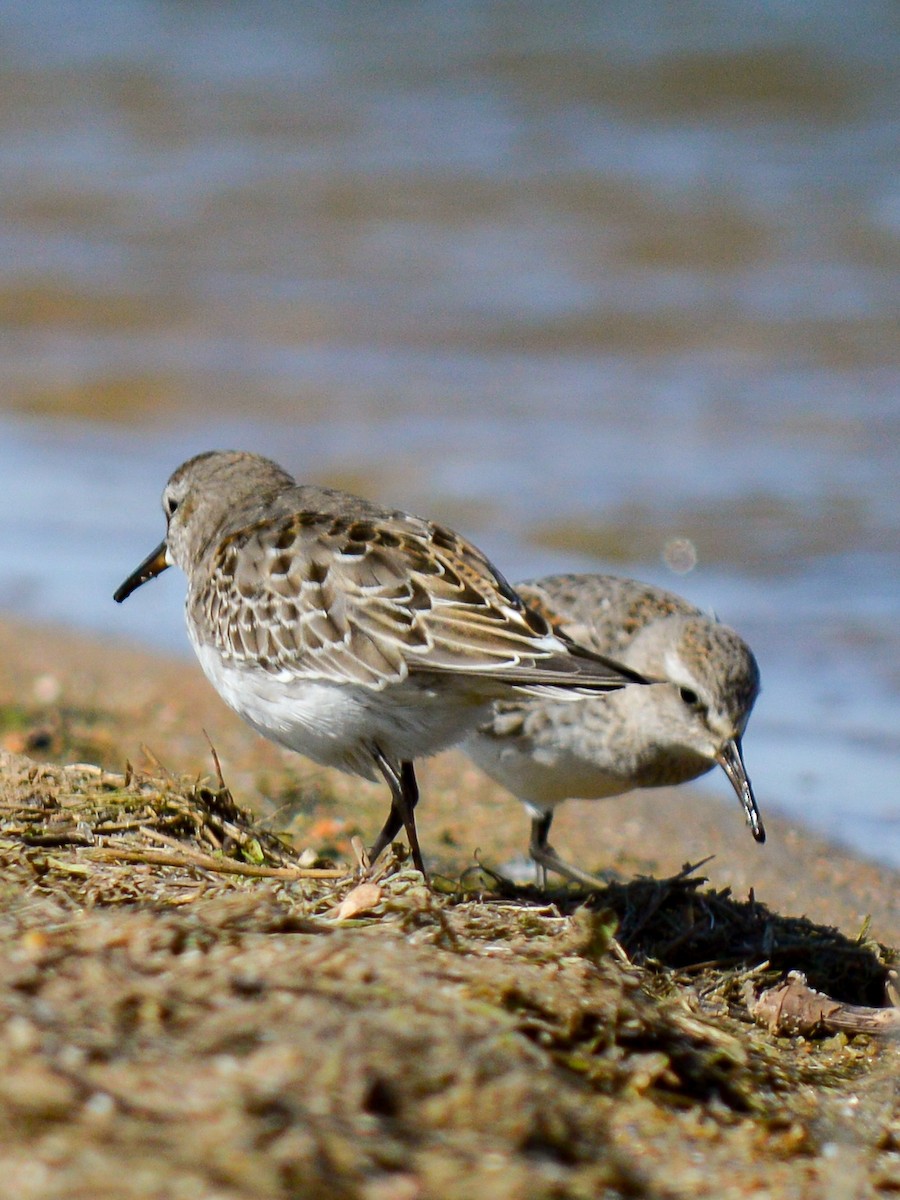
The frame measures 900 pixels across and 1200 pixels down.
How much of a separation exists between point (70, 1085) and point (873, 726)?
5049 mm

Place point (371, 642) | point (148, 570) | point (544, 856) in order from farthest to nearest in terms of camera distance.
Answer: point (148, 570)
point (544, 856)
point (371, 642)

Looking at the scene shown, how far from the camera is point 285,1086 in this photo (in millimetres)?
2584

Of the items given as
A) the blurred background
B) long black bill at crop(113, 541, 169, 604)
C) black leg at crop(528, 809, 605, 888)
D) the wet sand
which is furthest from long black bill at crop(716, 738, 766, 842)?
long black bill at crop(113, 541, 169, 604)

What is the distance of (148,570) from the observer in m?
5.76

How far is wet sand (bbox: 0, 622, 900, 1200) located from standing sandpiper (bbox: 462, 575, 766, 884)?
2.37 feet

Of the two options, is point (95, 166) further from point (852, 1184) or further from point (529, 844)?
point (852, 1184)

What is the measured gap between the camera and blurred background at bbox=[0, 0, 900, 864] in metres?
8.84

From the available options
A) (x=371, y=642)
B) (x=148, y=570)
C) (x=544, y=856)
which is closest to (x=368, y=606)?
(x=371, y=642)

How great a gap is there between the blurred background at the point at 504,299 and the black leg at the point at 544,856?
3.97 feet

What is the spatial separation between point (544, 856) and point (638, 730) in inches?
22.5

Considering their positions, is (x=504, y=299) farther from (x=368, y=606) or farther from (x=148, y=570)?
(x=368, y=606)

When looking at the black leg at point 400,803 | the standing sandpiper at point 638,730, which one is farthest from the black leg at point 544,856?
the black leg at point 400,803

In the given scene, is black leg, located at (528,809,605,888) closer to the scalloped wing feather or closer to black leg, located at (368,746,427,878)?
black leg, located at (368,746,427,878)

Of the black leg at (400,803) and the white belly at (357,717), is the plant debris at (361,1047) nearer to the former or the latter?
the black leg at (400,803)
